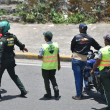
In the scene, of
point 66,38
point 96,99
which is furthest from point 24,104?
point 66,38

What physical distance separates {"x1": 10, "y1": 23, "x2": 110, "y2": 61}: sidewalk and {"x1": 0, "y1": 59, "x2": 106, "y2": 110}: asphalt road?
2235mm

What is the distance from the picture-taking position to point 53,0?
13750 millimetres

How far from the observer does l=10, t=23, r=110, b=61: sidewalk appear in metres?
10.4

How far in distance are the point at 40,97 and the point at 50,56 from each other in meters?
1.03

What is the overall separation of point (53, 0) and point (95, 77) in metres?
8.72

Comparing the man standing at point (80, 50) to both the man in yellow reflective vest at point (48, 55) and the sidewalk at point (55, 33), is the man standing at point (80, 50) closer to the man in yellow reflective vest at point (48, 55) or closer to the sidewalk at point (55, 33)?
the man in yellow reflective vest at point (48, 55)

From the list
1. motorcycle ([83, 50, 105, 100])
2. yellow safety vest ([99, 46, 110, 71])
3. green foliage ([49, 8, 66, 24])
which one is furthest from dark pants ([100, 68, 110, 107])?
green foliage ([49, 8, 66, 24])

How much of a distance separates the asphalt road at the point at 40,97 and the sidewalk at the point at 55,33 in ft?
7.33

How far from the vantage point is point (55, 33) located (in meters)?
11.9

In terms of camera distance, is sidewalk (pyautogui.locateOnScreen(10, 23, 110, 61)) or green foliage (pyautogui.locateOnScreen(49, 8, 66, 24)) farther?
green foliage (pyautogui.locateOnScreen(49, 8, 66, 24))

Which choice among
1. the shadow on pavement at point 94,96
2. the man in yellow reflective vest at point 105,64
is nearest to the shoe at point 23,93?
the shadow on pavement at point 94,96

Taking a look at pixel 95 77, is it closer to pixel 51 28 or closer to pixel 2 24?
pixel 2 24

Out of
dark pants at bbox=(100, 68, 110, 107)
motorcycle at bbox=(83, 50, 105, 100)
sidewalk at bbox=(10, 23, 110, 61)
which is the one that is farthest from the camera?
sidewalk at bbox=(10, 23, 110, 61)

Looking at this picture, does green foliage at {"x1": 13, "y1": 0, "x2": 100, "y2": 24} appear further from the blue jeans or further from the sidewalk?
the blue jeans
